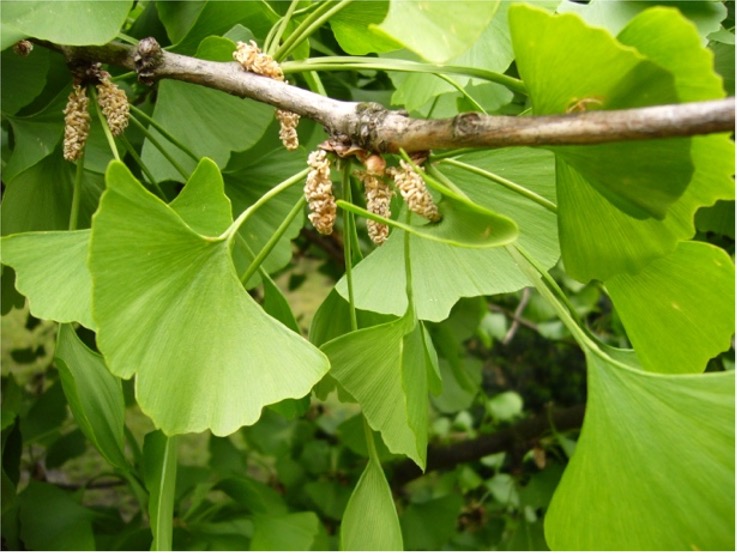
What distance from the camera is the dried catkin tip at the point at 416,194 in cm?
39

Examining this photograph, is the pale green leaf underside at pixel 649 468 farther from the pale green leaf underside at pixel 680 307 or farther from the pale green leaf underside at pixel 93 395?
the pale green leaf underside at pixel 93 395

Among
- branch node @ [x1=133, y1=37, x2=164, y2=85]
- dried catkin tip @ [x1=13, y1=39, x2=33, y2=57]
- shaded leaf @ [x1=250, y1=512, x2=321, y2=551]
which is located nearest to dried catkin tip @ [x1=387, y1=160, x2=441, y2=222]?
branch node @ [x1=133, y1=37, x2=164, y2=85]

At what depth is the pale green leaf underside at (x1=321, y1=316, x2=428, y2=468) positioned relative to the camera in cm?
42

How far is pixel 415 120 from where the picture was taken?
0.39 meters

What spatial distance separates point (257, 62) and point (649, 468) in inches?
12.5

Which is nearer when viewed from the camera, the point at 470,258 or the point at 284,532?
the point at 470,258

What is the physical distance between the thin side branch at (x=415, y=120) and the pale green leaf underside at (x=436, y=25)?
0.13 ft

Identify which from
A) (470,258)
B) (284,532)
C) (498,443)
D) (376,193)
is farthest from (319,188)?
(498,443)

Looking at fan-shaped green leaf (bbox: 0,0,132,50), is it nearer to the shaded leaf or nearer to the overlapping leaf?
the overlapping leaf

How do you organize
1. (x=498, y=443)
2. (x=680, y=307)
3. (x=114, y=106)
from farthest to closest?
(x=498, y=443) < (x=114, y=106) < (x=680, y=307)

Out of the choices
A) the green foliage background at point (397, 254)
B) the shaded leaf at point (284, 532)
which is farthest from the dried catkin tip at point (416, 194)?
the shaded leaf at point (284, 532)

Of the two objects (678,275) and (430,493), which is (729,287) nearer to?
(678,275)

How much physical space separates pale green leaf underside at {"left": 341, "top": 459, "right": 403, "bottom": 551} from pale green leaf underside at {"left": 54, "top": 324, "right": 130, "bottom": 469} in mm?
153

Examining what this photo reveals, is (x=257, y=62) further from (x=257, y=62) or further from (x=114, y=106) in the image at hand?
(x=114, y=106)
